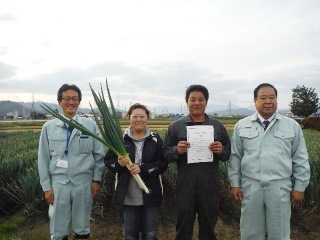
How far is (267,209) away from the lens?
3053 millimetres

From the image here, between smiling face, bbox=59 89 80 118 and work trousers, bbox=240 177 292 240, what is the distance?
72.3 inches

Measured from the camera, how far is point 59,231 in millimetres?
3225

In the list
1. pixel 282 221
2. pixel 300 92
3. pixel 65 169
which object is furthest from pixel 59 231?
pixel 300 92

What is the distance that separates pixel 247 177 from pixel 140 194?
1.03m

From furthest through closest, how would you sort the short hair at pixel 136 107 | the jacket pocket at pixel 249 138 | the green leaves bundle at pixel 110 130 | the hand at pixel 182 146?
the short hair at pixel 136 107, the jacket pocket at pixel 249 138, the hand at pixel 182 146, the green leaves bundle at pixel 110 130

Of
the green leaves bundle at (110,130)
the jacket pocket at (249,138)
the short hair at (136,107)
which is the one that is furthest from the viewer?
the short hair at (136,107)

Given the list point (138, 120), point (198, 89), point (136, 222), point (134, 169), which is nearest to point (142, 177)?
point (134, 169)

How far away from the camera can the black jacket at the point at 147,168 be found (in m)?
3.13

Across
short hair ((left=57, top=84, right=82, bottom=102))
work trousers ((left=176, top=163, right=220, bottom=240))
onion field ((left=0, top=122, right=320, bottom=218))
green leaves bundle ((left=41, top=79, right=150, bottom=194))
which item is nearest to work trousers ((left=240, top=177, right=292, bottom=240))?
work trousers ((left=176, top=163, right=220, bottom=240))

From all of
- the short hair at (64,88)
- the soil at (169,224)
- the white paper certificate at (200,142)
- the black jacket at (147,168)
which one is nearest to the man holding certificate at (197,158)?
the white paper certificate at (200,142)

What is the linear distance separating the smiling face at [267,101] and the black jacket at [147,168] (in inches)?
40.9

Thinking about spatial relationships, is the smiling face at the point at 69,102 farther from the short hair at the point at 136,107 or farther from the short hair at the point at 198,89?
the short hair at the point at 198,89

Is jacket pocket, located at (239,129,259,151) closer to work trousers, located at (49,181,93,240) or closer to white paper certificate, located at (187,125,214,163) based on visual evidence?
white paper certificate, located at (187,125,214,163)

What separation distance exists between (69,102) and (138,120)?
28.8 inches
